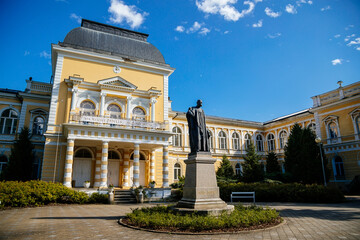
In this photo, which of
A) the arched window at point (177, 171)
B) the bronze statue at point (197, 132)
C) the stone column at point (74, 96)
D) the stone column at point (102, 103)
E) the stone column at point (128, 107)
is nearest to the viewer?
the bronze statue at point (197, 132)

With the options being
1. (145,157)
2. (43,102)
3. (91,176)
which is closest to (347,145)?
(145,157)

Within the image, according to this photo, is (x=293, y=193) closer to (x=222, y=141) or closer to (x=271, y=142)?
(x=222, y=141)

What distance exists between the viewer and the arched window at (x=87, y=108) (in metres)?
20.0

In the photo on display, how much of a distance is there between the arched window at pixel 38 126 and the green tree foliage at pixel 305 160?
24.1 metres

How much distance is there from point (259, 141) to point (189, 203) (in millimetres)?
30494

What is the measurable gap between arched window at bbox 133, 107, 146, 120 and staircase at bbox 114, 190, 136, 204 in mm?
7018

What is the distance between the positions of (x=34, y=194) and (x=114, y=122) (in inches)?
288

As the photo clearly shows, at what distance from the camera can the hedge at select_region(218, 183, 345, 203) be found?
14.7 metres

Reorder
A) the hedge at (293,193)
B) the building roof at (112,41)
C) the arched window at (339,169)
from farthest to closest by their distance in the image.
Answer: the arched window at (339,169)
the building roof at (112,41)
the hedge at (293,193)

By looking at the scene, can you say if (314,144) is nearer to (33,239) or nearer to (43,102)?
(33,239)

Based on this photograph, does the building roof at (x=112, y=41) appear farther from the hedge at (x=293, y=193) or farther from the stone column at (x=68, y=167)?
the hedge at (x=293, y=193)

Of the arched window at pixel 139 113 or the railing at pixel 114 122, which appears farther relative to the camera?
the arched window at pixel 139 113

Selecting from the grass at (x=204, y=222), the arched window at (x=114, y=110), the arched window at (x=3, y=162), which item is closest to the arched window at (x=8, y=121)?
the arched window at (x=3, y=162)

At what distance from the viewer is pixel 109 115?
2058 centimetres
